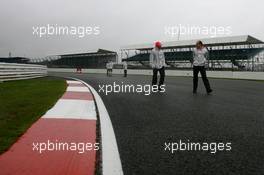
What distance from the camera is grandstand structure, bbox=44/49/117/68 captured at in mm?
47688

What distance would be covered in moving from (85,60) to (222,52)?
788 inches

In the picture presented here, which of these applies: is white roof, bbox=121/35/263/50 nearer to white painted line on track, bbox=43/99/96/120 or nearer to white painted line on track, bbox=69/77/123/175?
white painted line on track, bbox=43/99/96/120

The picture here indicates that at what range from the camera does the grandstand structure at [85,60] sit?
156ft

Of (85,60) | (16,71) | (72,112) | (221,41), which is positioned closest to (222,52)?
(221,41)

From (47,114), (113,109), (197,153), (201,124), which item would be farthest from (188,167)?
(113,109)

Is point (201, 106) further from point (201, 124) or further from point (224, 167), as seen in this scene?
point (224, 167)

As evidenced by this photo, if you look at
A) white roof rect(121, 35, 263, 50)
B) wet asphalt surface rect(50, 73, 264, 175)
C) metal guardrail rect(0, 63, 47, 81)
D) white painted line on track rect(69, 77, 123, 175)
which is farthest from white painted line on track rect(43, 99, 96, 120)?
white roof rect(121, 35, 263, 50)

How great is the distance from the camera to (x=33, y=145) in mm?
3811

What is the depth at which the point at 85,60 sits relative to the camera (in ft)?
172

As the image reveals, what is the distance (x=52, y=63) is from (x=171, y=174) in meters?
55.9

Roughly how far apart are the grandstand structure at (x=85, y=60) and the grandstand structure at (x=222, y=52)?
3850 millimetres

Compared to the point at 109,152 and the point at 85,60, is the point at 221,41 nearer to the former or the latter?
the point at 85,60

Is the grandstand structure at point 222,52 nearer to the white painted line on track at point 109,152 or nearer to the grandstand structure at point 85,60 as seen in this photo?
the grandstand structure at point 85,60

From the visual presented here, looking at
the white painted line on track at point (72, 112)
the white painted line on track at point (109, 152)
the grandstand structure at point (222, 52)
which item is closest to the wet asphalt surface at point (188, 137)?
the white painted line on track at point (109, 152)
